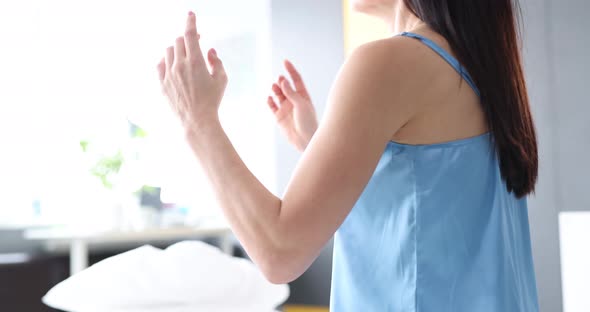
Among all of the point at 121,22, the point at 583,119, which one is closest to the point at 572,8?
the point at 583,119

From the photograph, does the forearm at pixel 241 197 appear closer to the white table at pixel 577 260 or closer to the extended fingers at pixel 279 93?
the extended fingers at pixel 279 93

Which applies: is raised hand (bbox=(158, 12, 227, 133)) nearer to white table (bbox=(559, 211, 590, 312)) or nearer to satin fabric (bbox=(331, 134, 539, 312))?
satin fabric (bbox=(331, 134, 539, 312))

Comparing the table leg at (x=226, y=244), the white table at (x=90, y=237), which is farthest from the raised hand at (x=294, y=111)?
the table leg at (x=226, y=244)

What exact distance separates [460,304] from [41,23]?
13.4 ft

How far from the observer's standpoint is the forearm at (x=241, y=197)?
75 centimetres

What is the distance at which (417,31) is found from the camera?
86 cm

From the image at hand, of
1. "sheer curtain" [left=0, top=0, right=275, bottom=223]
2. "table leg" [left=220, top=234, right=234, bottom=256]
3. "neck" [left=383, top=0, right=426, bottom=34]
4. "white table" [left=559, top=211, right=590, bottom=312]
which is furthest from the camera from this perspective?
"table leg" [left=220, top=234, right=234, bottom=256]

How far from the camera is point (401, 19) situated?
102 centimetres

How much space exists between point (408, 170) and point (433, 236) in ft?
0.26

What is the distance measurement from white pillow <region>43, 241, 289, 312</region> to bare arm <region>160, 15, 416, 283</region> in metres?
1.00

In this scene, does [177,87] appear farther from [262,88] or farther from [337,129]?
[262,88]

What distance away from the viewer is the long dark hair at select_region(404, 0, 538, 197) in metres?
0.85

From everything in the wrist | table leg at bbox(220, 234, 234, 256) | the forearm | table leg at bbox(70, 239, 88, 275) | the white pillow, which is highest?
the wrist

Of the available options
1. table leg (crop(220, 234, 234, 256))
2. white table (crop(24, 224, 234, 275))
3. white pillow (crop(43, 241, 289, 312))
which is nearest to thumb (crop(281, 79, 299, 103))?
white pillow (crop(43, 241, 289, 312))
